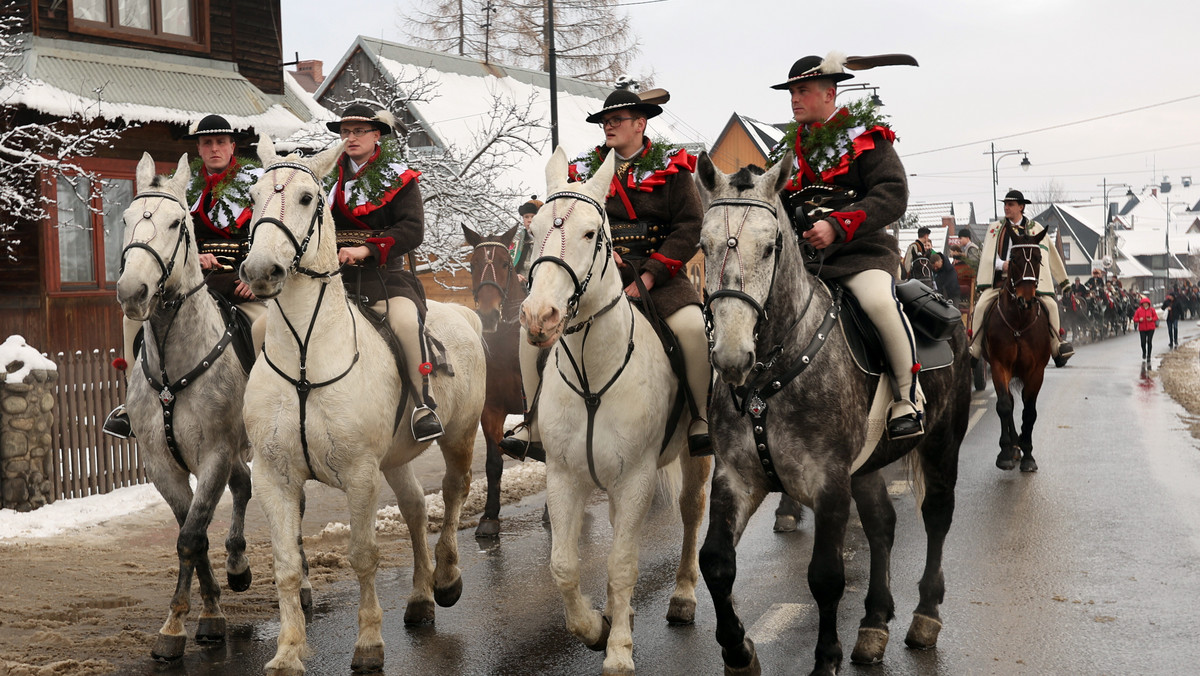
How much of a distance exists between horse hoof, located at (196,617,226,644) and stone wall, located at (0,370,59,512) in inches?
190

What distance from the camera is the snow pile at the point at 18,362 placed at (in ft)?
33.1

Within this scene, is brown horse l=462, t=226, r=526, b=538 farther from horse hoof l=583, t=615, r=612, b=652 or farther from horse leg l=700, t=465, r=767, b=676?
horse leg l=700, t=465, r=767, b=676

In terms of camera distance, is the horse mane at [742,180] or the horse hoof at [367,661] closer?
the horse mane at [742,180]

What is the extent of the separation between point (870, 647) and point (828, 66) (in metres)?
3.28

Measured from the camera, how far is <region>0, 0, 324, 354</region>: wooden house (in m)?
17.1

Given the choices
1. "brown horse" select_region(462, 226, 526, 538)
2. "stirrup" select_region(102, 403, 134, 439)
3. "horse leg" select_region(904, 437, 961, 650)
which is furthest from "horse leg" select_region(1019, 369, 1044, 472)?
"stirrup" select_region(102, 403, 134, 439)

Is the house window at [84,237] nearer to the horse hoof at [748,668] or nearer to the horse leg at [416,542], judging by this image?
the horse leg at [416,542]

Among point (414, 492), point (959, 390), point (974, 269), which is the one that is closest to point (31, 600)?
point (414, 492)

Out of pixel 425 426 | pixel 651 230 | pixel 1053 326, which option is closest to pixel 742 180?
pixel 651 230

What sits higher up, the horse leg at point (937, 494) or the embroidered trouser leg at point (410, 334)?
the embroidered trouser leg at point (410, 334)

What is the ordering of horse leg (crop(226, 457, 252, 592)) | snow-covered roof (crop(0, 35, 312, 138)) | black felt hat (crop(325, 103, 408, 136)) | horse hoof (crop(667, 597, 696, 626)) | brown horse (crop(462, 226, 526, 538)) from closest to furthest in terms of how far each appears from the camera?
horse hoof (crop(667, 597, 696, 626))
black felt hat (crop(325, 103, 408, 136))
horse leg (crop(226, 457, 252, 592))
brown horse (crop(462, 226, 526, 538))
snow-covered roof (crop(0, 35, 312, 138))

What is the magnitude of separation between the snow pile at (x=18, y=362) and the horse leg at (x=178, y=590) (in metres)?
4.73

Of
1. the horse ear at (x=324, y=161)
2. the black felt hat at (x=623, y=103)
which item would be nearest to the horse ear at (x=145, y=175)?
the horse ear at (x=324, y=161)

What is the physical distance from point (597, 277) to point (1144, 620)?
4023 mm
